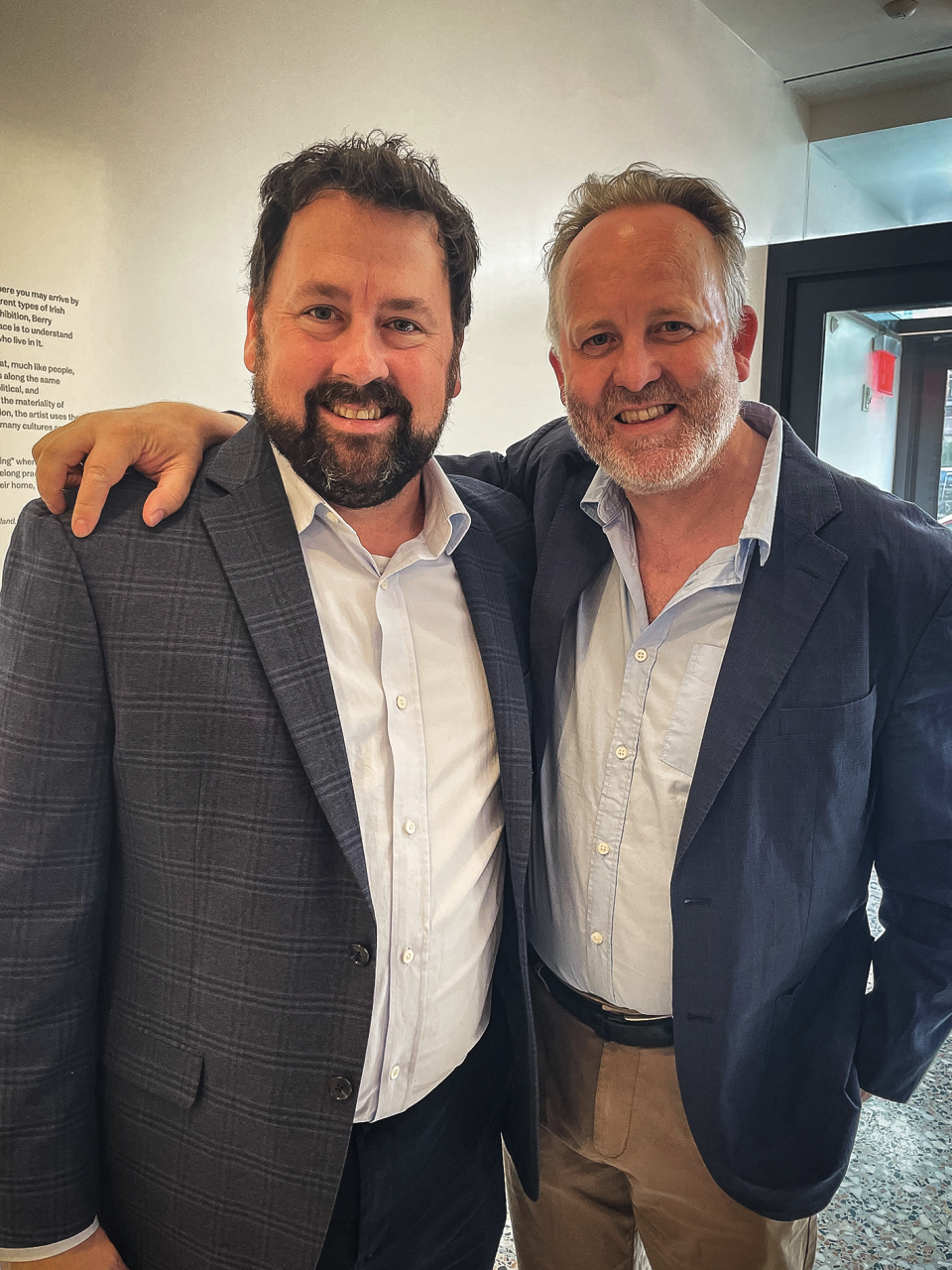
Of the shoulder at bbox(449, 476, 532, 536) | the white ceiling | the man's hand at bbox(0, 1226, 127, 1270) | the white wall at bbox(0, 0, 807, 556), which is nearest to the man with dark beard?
the man's hand at bbox(0, 1226, 127, 1270)

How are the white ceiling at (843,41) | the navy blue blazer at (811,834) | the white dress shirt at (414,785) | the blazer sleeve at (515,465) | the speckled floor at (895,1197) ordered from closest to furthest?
1. the white dress shirt at (414,785)
2. the navy blue blazer at (811,834)
3. the blazer sleeve at (515,465)
4. the speckled floor at (895,1197)
5. the white ceiling at (843,41)

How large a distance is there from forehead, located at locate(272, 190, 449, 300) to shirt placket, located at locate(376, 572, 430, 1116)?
434mm

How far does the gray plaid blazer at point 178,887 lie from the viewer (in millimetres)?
1049

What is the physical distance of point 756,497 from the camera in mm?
1352

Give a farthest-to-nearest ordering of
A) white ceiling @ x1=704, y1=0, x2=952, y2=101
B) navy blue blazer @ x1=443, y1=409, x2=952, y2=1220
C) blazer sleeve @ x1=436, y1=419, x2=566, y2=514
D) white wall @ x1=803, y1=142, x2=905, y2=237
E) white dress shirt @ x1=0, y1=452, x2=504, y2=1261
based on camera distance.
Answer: white wall @ x1=803, y1=142, x2=905, y2=237 < white ceiling @ x1=704, y1=0, x2=952, y2=101 < blazer sleeve @ x1=436, y1=419, x2=566, y2=514 < navy blue blazer @ x1=443, y1=409, x2=952, y2=1220 < white dress shirt @ x1=0, y1=452, x2=504, y2=1261

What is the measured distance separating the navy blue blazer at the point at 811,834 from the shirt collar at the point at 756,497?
0.02 meters

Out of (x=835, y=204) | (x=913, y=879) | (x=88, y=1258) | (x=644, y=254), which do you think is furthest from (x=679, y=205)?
(x=835, y=204)

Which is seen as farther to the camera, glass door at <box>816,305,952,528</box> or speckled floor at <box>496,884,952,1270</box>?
glass door at <box>816,305,952,528</box>

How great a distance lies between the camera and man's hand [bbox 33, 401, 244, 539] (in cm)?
109

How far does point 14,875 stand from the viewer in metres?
1.03

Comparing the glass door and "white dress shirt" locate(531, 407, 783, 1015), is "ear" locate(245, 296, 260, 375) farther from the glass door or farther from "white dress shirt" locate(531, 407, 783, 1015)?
Result: the glass door

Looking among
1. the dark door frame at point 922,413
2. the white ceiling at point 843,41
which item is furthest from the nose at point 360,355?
the dark door frame at point 922,413

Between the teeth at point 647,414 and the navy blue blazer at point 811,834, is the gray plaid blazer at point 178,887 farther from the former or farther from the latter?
the teeth at point 647,414

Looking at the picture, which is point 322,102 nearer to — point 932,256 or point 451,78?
point 451,78
